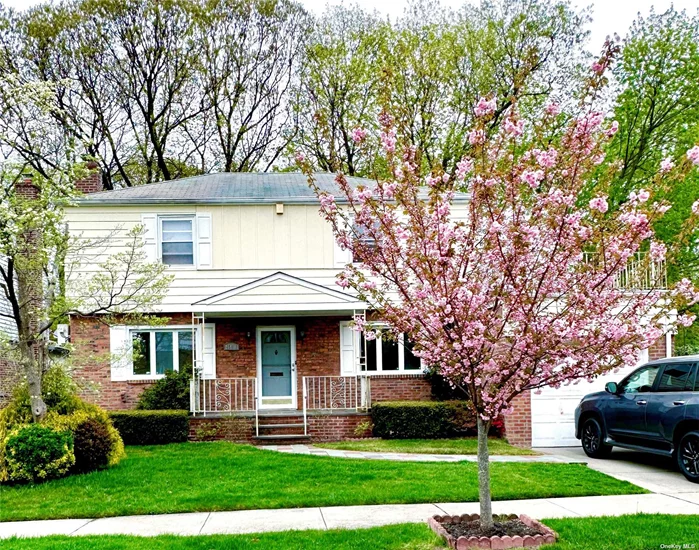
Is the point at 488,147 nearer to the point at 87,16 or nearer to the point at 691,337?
the point at 691,337

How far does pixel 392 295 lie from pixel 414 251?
1042 centimetres

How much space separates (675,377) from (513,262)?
615cm

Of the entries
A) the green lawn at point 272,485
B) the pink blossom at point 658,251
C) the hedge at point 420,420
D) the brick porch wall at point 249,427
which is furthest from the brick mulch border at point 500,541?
the brick porch wall at point 249,427

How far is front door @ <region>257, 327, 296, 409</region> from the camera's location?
16.6 metres

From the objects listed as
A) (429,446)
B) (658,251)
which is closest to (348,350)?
(429,446)

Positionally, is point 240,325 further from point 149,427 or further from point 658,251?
point 658,251

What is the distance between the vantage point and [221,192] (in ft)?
57.6

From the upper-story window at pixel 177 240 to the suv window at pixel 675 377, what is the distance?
1116cm

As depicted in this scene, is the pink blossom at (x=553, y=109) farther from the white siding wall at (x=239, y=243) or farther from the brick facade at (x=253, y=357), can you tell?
the brick facade at (x=253, y=357)

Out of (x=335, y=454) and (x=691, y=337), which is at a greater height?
(x=691, y=337)

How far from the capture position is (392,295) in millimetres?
16266

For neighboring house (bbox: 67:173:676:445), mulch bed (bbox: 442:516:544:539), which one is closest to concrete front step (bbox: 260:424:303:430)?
neighboring house (bbox: 67:173:676:445)

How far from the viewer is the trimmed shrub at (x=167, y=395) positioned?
604 inches

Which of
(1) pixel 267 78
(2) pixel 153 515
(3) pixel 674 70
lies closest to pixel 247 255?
(2) pixel 153 515
